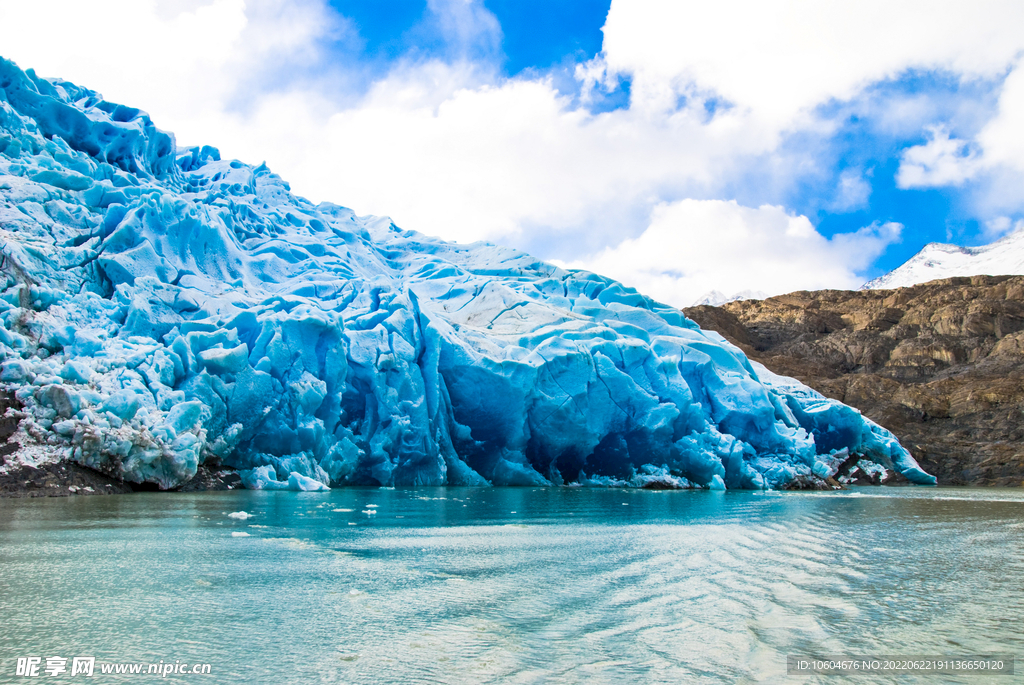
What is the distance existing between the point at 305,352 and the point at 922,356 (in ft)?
162

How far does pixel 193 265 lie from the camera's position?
15.4m

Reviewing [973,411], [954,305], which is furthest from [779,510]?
[954,305]

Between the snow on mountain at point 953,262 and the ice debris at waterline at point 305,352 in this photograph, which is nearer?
the ice debris at waterline at point 305,352

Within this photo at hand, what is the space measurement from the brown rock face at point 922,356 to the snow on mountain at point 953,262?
4190 centimetres

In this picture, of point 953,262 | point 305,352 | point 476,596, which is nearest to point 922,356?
point 305,352

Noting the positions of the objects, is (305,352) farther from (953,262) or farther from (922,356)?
(953,262)

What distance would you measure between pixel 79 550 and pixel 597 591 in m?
4.22

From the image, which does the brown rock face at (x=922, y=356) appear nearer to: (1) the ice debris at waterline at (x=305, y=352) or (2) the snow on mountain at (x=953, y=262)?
(1) the ice debris at waterline at (x=305, y=352)

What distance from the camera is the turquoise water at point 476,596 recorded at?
125 inches

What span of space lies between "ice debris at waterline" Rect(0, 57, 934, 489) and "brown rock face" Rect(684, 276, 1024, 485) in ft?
58.9

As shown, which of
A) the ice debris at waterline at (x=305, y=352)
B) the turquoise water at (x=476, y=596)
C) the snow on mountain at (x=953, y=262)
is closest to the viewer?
the turquoise water at (x=476, y=596)

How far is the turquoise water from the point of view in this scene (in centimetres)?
317

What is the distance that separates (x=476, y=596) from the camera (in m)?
4.50

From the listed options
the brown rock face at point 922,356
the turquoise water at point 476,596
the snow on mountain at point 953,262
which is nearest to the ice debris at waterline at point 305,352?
the turquoise water at point 476,596
